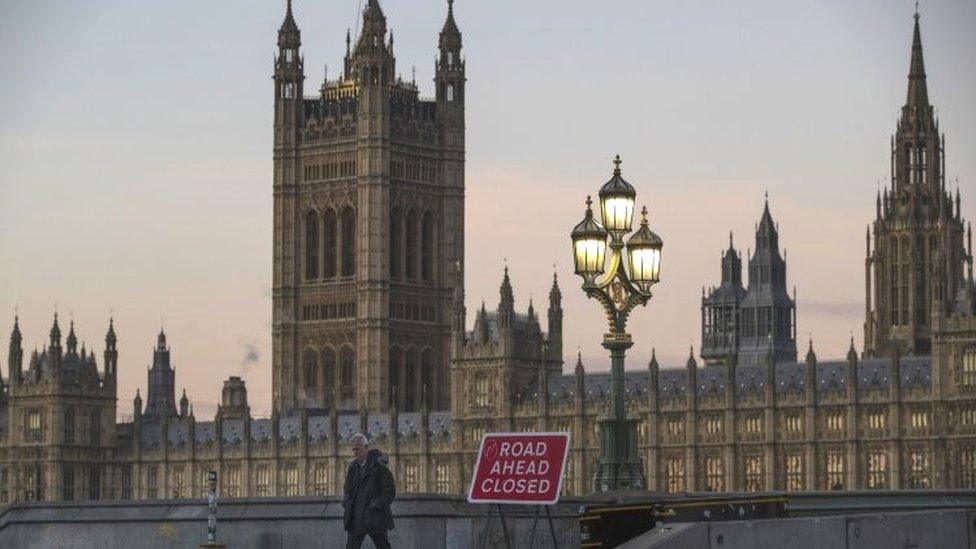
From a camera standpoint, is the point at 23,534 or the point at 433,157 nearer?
the point at 23,534

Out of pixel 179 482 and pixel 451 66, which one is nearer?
pixel 179 482

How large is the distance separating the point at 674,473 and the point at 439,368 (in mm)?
36619

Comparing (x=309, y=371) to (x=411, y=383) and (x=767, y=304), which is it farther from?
(x=767, y=304)

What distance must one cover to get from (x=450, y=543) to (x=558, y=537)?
6.40 feet

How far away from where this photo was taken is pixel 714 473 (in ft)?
416

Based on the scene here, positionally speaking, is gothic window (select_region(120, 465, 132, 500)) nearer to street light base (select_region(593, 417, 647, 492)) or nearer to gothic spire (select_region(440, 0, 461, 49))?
gothic spire (select_region(440, 0, 461, 49))

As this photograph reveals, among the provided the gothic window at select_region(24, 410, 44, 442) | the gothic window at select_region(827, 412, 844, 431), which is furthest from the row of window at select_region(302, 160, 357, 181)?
the gothic window at select_region(827, 412, 844, 431)

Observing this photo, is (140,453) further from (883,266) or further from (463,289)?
(883,266)

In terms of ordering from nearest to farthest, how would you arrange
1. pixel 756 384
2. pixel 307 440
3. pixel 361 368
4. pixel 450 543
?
pixel 450 543 → pixel 756 384 → pixel 307 440 → pixel 361 368

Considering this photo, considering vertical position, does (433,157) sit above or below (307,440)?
above

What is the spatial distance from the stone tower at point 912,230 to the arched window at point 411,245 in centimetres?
3343

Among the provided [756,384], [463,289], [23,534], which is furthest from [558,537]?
[463,289]

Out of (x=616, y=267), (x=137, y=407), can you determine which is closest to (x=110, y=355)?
(x=137, y=407)

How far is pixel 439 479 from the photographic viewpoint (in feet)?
455
